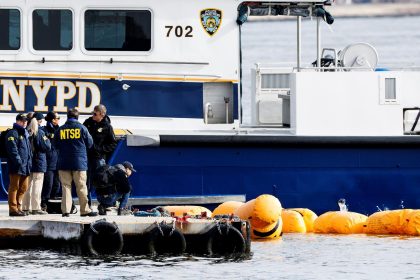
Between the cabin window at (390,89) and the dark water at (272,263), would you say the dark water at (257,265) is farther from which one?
the cabin window at (390,89)

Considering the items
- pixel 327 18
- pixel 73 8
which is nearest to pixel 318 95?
pixel 327 18

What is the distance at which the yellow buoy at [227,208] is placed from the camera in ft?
63.9

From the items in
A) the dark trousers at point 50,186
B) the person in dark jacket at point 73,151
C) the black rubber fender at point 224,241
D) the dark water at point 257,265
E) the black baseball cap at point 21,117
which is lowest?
the dark water at point 257,265

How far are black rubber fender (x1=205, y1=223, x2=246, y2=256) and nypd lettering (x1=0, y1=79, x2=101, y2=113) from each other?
3123 millimetres

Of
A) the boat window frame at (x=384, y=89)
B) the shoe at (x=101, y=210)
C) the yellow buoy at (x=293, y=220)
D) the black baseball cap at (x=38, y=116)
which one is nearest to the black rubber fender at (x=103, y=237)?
the shoe at (x=101, y=210)

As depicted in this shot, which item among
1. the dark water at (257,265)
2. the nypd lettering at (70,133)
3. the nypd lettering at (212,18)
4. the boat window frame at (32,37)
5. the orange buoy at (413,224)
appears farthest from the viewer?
the nypd lettering at (212,18)

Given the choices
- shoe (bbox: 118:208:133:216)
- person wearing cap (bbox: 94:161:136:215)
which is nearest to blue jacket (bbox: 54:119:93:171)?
person wearing cap (bbox: 94:161:136:215)

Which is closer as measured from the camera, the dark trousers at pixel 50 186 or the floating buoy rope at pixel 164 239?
the floating buoy rope at pixel 164 239

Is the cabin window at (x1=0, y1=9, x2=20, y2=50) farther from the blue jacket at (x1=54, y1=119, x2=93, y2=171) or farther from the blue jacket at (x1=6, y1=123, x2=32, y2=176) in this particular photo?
the blue jacket at (x1=54, y1=119, x2=93, y2=171)

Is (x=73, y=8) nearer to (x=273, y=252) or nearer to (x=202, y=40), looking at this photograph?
(x=202, y=40)

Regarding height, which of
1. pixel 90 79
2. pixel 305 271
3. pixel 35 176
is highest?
pixel 90 79

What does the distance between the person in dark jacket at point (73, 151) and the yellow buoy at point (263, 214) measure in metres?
2.29

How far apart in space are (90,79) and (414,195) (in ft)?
15.8

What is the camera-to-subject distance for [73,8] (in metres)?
19.7
